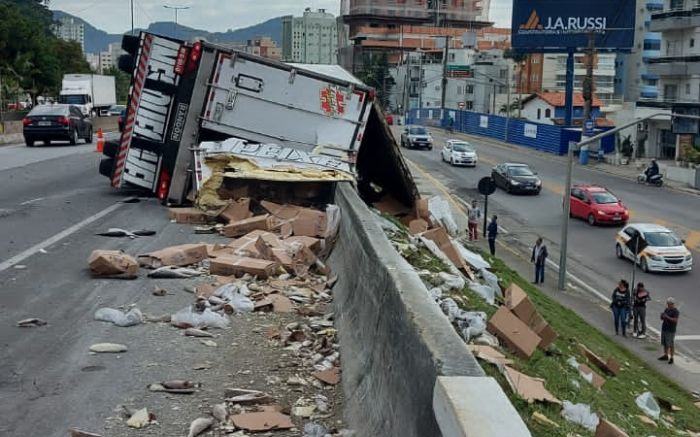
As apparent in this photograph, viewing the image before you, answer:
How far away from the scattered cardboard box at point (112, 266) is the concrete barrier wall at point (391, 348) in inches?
114

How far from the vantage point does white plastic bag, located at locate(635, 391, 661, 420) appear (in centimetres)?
1391

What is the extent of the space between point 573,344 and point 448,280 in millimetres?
4429

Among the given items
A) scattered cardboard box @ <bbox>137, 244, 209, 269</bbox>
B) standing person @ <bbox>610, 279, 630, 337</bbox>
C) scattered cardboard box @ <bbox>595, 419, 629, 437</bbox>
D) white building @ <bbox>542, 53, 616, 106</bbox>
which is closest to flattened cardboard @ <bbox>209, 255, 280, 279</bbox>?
scattered cardboard box @ <bbox>137, 244, 209, 269</bbox>

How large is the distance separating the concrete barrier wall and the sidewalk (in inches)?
451

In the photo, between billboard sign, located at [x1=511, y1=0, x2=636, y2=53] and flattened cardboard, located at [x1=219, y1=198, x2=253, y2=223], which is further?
billboard sign, located at [x1=511, y1=0, x2=636, y2=53]

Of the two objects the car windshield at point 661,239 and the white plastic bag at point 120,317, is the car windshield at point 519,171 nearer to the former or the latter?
the car windshield at point 661,239

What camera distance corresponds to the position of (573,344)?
16094 millimetres

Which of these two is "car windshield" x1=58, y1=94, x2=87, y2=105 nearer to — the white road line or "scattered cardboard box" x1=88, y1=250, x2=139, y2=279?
the white road line

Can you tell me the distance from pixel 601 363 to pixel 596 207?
2201 centimetres

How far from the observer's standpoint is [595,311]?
2450cm

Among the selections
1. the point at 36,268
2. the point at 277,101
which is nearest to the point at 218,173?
the point at 277,101

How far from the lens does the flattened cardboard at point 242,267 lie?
37.1 ft

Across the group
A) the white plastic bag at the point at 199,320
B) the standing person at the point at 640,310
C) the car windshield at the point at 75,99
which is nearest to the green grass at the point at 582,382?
the standing person at the point at 640,310

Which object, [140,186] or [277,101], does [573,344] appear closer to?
[277,101]
